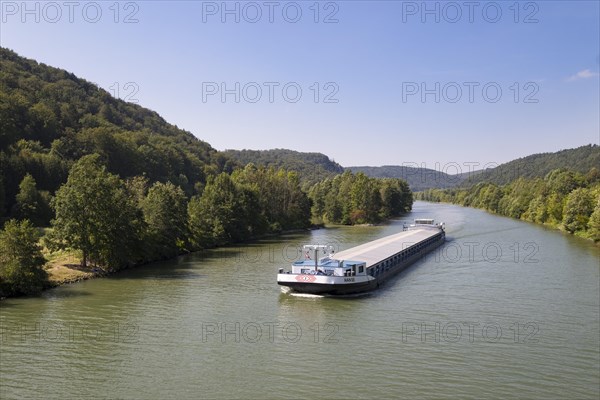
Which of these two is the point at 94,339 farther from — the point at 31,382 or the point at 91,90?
the point at 91,90

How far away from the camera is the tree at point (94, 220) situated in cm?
4691

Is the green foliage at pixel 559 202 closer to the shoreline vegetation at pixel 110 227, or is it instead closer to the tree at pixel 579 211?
the tree at pixel 579 211

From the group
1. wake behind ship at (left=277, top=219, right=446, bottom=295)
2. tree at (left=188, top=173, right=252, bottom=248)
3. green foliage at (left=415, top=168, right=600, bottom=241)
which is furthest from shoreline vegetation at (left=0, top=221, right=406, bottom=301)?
green foliage at (left=415, top=168, right=600, bottom=241)

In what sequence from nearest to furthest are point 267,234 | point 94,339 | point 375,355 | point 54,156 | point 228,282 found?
point 375,355 < point 94,339 < point 228,282 < point 54,156 < point 267,234

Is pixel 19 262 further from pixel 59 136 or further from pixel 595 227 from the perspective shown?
pixel 595 227

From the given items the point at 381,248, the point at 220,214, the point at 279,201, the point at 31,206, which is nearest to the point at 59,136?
the point at 31,206

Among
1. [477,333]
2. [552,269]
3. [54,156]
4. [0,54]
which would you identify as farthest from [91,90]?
[477,333]

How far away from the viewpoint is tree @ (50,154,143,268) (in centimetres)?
4691

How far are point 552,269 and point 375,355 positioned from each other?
33768 millimetres

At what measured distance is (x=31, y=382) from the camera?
894 inches

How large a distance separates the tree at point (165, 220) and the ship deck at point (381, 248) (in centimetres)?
2033

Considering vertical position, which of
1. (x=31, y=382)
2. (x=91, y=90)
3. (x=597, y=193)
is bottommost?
(x=31, y=382)

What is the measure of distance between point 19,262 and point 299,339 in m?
22.4

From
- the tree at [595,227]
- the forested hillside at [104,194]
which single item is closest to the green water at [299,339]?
the forested hillside at [104,194]
